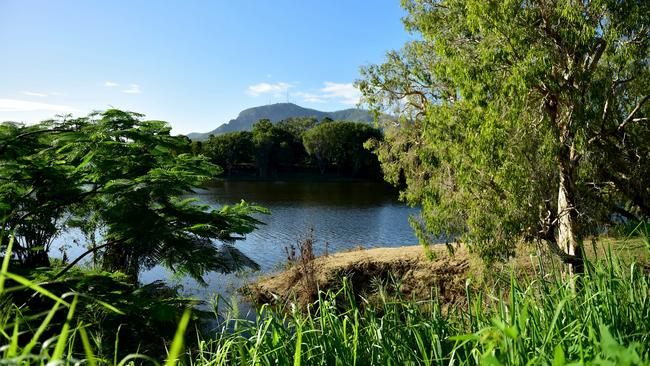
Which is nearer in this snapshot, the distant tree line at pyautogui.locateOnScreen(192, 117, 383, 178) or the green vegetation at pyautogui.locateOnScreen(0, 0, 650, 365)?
the green vegetation at pyautogui.locateOnScreen(0, 0, 650, 365)

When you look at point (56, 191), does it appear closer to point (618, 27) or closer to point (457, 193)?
point (457, 193)

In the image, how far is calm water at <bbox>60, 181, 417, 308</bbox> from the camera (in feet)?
56.0

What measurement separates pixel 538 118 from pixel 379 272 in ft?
26.1

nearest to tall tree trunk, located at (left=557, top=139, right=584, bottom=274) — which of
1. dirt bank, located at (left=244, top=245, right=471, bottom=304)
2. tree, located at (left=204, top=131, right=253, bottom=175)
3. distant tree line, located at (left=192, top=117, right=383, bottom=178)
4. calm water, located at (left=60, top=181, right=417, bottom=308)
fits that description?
dirt bank, located at (left=244, top=245, right=471, bottom=304)

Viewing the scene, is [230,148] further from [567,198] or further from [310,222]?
[567,198]

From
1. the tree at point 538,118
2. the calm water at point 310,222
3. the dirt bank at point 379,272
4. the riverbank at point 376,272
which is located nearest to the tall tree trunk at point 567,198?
the tree at point 538,118

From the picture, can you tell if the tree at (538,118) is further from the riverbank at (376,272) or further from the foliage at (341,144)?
the foliage at (341,144)

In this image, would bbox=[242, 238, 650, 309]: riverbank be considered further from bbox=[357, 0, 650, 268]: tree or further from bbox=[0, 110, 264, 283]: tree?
bbox=[0, 110, 264, 283]: tree

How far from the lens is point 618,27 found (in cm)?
748

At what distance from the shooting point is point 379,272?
50.1 feet

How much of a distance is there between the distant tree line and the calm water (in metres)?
10.8

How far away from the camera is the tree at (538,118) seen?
7812 mm

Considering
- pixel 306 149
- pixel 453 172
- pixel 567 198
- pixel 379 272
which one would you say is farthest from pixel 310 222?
pixel 306 149

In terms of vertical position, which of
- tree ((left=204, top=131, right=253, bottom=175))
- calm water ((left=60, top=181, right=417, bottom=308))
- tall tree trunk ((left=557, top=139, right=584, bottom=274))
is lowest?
calm water ((left=60, top=181, right=417, bottom=308))
